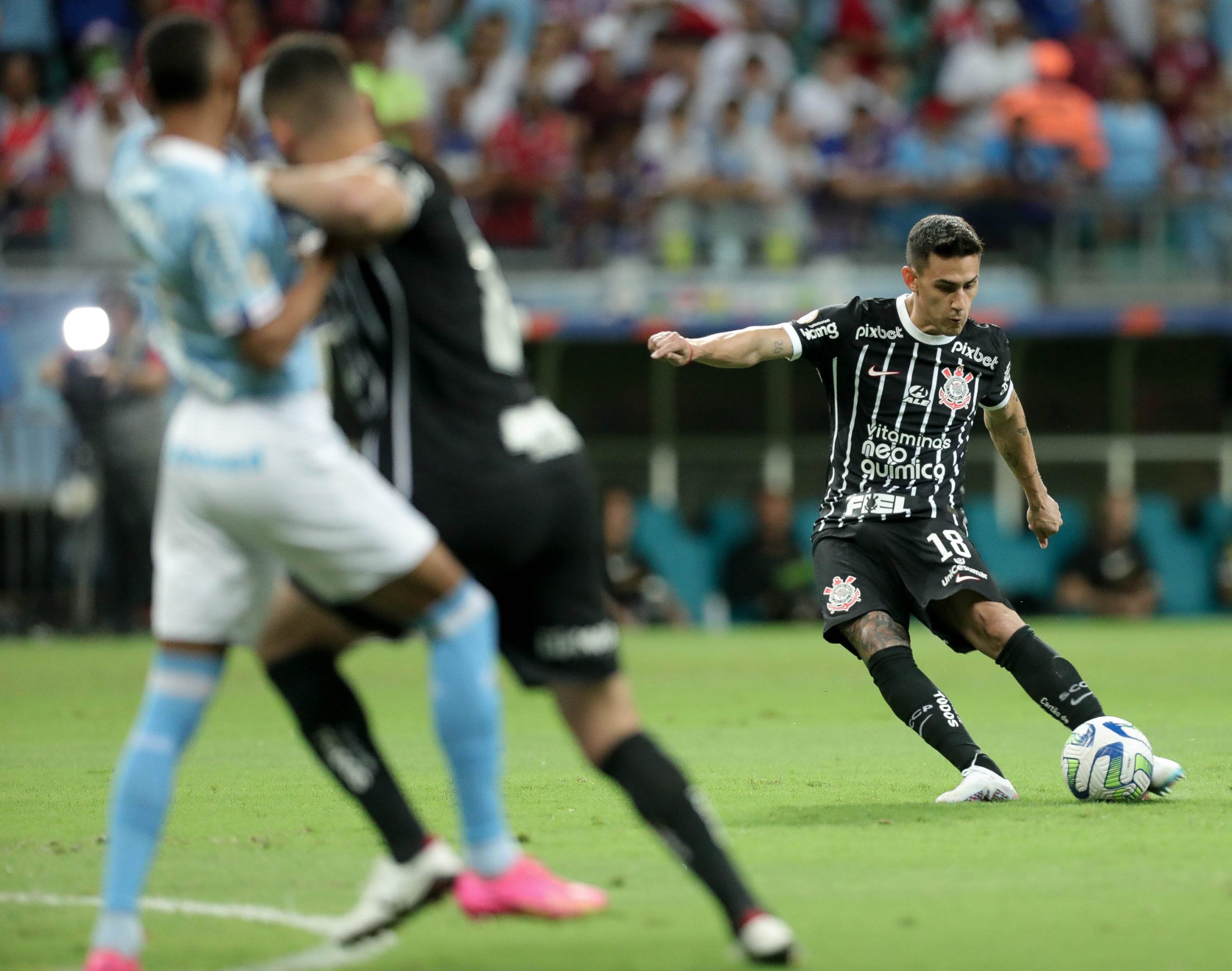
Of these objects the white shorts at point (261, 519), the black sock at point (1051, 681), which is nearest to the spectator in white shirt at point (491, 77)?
the black sock at point (1051, 681)

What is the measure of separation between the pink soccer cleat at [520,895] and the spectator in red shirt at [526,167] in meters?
13.8

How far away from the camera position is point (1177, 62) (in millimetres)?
20203

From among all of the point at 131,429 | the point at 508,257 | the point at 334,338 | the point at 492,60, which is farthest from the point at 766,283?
the point at 334,338

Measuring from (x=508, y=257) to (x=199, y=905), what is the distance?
13.6 m

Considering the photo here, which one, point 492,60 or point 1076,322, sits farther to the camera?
point 492,60

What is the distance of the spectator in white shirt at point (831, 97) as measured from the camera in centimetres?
1886

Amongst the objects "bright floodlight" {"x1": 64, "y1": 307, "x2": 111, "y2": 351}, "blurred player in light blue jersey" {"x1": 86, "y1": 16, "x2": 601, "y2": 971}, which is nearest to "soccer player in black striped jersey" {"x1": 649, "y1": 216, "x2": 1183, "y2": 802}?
"blurred player in light blue jersey" {"x1": 86, "y1": 16, "x2": 601, "y2": 971}

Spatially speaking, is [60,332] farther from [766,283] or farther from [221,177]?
[221,177]

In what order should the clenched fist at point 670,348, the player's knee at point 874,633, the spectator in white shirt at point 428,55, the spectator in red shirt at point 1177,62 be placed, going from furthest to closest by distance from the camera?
the spectator in red shirt at point 1177,62 → the spectator in white shirt at point 428,55 → the player's knee at point 874,633 → the clenched fist at point 670,348

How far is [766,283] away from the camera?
Answer: 1772 cm

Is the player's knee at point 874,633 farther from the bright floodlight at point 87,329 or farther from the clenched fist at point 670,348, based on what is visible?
the bright floodlight at point 87,329

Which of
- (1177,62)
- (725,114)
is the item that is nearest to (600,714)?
(725,114)

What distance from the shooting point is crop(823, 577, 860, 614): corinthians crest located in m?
6.97

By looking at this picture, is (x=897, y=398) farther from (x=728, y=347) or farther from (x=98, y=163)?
(x=98, y=163)
